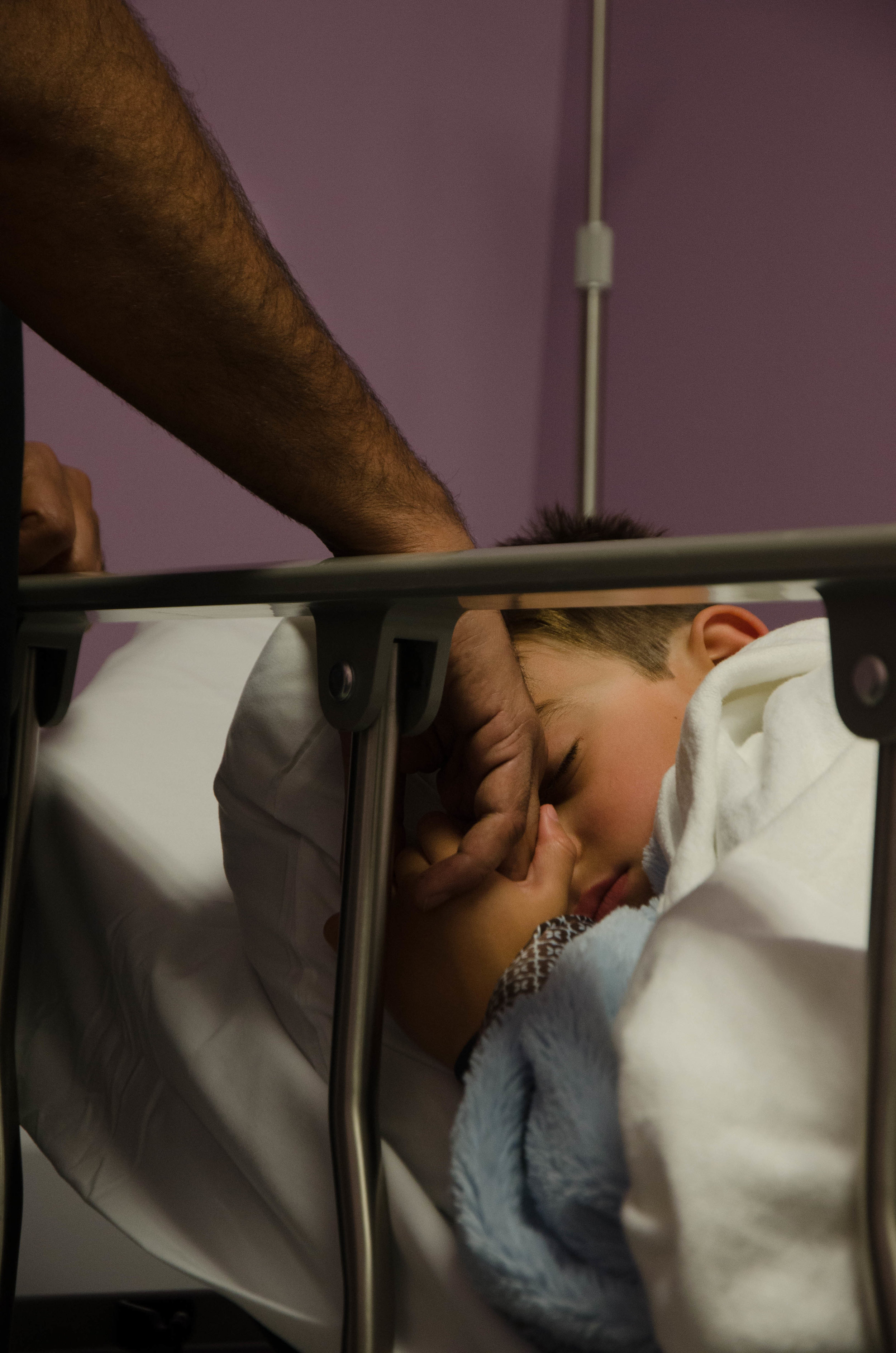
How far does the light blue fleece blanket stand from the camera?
420mm

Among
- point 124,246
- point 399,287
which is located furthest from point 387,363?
point 124,246

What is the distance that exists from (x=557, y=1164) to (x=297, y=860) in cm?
25

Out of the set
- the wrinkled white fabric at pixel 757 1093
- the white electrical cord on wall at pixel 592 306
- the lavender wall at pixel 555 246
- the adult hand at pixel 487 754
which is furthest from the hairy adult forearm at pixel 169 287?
the lavender wall at pixel 555 246

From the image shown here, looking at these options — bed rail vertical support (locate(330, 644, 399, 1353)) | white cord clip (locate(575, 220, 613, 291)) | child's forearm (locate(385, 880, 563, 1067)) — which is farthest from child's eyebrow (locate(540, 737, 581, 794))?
white cord clip (locate(575, 220, 613, 291))

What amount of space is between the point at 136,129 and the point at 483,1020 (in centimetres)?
44

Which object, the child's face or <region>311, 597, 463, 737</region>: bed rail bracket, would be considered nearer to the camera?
<region>311, 597, 463, 737</region>: bed rail bracket

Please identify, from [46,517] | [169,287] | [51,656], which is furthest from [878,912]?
[46,517]

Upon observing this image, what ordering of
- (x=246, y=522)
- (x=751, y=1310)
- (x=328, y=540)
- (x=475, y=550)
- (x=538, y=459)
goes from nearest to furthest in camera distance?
(x=751, y=1310) < (x=475, y=550) < (x=328, y=540) < (x=246, y=522) < (x=538, y=459)

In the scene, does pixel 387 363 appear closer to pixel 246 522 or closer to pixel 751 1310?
pixel 246 522

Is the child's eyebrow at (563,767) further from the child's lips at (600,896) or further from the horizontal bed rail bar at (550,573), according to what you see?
the horizontal bed rail bar at (550,573)

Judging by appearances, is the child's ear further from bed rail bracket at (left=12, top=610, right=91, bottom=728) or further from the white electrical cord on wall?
the white electrical cord on wall

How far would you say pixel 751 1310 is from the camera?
A: 1.09 feet

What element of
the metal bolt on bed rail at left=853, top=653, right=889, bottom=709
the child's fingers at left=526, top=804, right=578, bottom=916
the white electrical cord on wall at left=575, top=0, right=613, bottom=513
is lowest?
the child's fingers at left=526, top=804, right=578, bottom=916

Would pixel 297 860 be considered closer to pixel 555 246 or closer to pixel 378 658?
pixel 378 658
